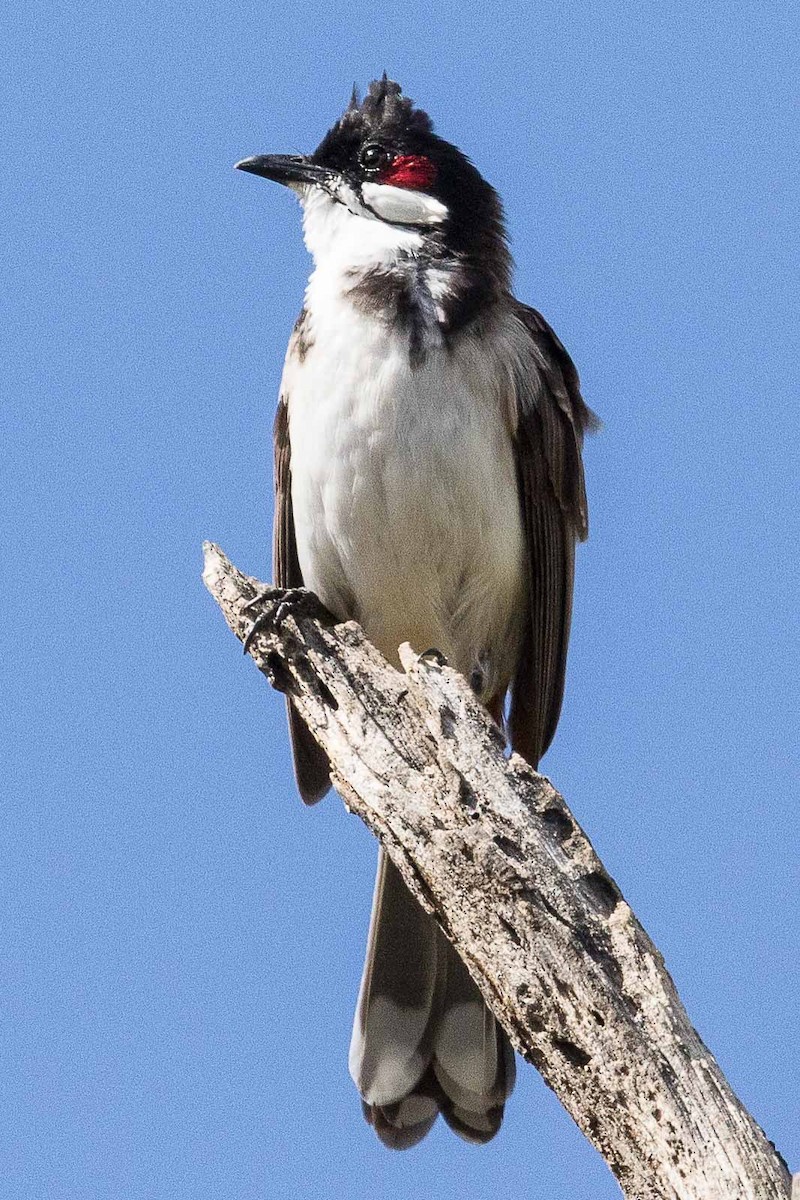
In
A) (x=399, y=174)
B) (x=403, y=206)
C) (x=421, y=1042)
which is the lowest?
(x=421, y=1042)

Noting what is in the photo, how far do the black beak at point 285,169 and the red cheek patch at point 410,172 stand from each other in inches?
10.4

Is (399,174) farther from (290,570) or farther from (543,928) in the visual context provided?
(543,928)

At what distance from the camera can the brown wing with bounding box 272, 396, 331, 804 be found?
6328mm

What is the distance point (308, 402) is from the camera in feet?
19.2

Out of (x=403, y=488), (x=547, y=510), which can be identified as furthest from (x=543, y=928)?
(x=547, y=510)

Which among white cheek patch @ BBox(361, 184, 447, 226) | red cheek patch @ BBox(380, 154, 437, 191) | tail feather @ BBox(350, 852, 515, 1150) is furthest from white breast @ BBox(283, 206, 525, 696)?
tail feather @ BBox(350, 852, 515, 1150)

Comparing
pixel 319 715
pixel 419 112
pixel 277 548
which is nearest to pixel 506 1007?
pixel 319 715

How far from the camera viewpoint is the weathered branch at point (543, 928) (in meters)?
3.53

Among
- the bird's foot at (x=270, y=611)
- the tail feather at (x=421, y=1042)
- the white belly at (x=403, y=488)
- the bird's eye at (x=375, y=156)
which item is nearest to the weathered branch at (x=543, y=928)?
the bird's foot at (x=270, y=611)

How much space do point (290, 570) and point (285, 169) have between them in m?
1.62

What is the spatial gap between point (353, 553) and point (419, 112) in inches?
77.2

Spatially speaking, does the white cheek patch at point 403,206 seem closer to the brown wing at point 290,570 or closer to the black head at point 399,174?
the black head at point 399,174

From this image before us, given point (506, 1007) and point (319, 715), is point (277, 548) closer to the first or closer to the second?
point (319, 715)

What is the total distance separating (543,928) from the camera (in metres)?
3.86
